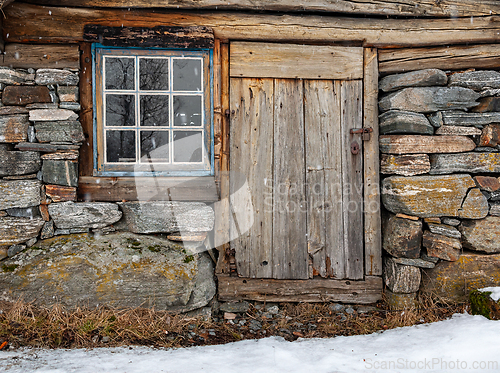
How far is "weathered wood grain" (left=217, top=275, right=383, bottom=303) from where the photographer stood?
311 centimetres

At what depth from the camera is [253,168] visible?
3.10 metres

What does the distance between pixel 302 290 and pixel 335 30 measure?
2544 millimetres

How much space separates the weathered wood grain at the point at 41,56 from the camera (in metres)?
2.81

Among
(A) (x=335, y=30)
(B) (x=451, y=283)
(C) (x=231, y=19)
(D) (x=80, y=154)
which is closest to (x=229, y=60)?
(C) (x=231, y=19)

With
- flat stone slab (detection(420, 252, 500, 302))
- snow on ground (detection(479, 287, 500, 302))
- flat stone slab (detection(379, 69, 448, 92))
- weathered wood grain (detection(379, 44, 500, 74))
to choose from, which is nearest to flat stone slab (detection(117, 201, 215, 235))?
flat stone slab (detection(379, 69, 448, 92))

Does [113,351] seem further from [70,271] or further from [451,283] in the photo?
[451,283]

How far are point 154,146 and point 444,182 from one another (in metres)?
2.77

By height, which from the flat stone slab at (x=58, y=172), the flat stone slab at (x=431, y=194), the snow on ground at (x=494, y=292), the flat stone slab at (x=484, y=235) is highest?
the flat stone slab at (x=58, y=172)

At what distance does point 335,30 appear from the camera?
3072mm

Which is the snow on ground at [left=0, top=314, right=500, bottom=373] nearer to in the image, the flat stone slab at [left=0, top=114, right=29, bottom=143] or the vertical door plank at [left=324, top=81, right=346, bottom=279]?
the vertical door plank at [left=324, top=81, right=346, bottom=279]

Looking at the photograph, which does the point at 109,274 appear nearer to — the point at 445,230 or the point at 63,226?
the point at 63,226

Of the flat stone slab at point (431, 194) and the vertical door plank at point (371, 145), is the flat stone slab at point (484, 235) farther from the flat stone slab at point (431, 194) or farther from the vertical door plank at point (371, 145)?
the vertical door plank at point (371, 145)

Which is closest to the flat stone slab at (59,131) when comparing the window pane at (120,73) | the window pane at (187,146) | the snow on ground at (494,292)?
the window pane at (120,73)

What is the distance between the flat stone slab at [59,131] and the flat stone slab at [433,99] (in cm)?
289
